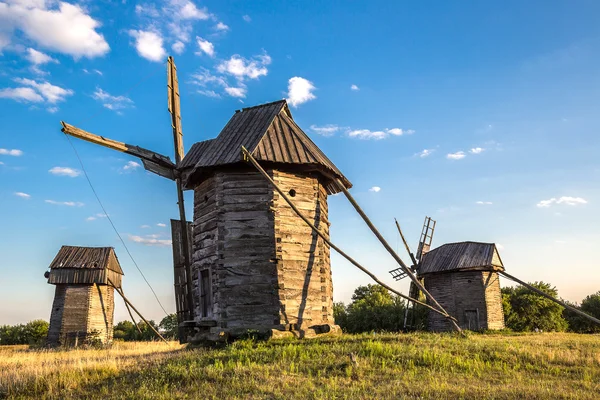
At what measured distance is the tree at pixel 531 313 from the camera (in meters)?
35.0

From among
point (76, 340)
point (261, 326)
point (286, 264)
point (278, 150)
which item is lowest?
point (76, 340)

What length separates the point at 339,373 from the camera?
31.9 feet

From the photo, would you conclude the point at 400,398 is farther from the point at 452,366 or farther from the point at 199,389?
the point at 199,389

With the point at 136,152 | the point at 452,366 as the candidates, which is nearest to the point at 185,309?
the point at 136,152

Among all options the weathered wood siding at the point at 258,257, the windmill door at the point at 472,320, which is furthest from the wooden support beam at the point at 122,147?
the windmill door at the point at 472,320

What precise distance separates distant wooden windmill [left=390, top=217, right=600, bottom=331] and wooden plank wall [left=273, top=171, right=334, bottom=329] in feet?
51.0

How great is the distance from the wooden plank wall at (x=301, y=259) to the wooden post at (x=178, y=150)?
3.72 metres

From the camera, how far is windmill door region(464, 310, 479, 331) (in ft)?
92.3

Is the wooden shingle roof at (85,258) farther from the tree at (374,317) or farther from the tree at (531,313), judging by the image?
the tree at (531,313)

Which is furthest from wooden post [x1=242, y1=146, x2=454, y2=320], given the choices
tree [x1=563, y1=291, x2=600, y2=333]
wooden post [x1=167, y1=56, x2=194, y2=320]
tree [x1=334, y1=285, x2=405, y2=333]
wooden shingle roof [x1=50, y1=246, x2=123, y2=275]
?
tree [x1=563, y1=291, x2=600, y2=333]

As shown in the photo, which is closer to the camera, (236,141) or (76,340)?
(236,141)

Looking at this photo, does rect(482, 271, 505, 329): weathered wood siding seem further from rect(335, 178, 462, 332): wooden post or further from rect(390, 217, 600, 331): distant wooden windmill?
rect(335, 178, 462, 332): wooden post

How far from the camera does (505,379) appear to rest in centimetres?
928

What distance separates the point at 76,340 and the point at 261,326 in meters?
20.1
